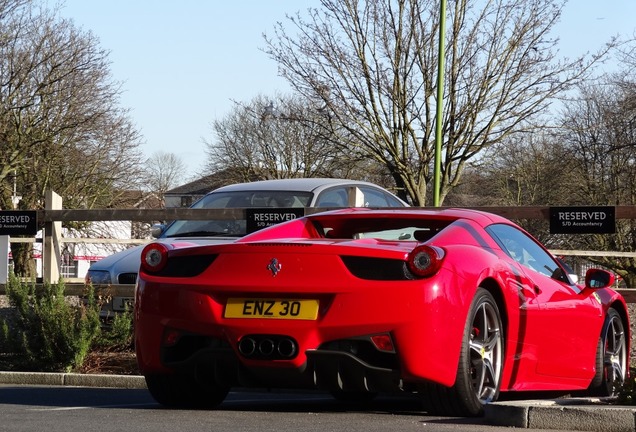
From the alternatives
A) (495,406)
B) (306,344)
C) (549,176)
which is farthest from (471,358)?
(549,176)

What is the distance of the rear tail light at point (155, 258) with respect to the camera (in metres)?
6.70

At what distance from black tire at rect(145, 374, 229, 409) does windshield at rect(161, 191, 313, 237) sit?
5.36 meters

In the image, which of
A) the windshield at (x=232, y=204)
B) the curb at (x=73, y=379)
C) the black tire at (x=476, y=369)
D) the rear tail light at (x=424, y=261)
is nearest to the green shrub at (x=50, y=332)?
the curb at (x=73, y=379)

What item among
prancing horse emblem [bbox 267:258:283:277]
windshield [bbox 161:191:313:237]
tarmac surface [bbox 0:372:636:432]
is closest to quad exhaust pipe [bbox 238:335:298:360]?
prancing horse emblem [bbox 267:258:283:277]

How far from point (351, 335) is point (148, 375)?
4.83ft

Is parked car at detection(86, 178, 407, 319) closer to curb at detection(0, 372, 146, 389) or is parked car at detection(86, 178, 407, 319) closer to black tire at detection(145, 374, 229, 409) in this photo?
curb at detection(0, 372, 146, 389)

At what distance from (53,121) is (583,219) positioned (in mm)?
28282

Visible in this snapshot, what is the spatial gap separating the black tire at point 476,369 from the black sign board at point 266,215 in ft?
17.9

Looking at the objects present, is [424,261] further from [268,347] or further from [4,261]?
[4,261]

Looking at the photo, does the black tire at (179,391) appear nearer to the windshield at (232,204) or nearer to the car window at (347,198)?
the windshield at (232,204)

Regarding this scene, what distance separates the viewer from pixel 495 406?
19.9 ft

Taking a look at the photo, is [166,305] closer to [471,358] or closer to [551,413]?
[471,358]

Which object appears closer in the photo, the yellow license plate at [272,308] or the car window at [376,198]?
the yellow license plate at [272,308]

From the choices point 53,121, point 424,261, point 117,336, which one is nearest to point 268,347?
point 424,261
